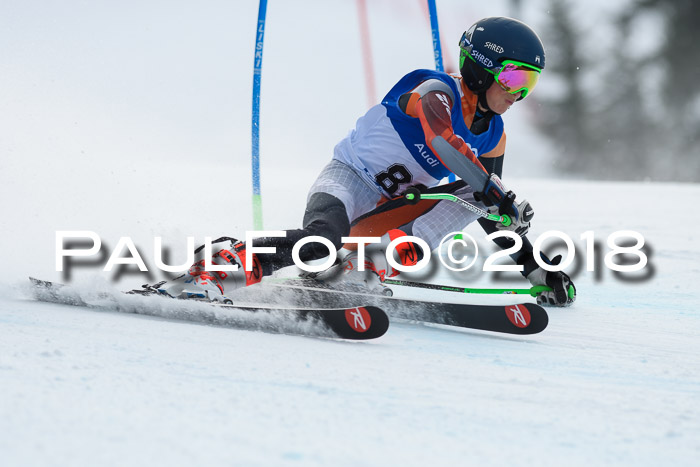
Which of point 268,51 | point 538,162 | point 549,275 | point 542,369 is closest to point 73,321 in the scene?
point 542,369

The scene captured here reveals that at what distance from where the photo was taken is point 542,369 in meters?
2.07

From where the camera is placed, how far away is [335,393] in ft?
5.28

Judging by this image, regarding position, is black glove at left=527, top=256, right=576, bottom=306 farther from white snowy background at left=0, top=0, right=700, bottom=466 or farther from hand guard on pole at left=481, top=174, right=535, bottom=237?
hand guard on pole at left=481, top=174, right=535, bottom=237

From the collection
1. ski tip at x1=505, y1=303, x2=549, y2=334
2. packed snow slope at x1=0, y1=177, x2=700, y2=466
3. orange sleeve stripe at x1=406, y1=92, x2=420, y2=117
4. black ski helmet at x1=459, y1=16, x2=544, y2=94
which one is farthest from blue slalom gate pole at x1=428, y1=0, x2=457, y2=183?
ski tip at x1=505, y1=303, x2=549, y2=334

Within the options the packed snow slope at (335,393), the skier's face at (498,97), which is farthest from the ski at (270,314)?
the skier's face at (498,97)

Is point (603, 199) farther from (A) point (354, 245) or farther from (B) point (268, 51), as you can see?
(B) point (268, 51)

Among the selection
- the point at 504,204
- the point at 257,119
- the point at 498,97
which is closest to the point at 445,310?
the point at 504,204

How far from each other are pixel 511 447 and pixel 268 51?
1537 centimetres

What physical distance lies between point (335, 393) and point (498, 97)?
71.8 inches

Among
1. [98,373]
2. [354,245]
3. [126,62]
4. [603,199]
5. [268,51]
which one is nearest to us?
[98,373]

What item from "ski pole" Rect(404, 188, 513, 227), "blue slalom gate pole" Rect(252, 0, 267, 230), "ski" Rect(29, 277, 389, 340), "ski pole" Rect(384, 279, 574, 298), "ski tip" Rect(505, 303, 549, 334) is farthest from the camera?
"blue slalom gate pole" Rect(252, 0, 267, 230)

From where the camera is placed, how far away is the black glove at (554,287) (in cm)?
351

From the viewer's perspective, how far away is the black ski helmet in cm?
297

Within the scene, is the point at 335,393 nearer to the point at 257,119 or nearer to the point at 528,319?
the point at 528,319
